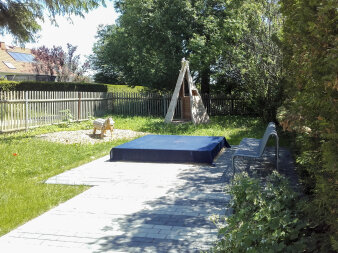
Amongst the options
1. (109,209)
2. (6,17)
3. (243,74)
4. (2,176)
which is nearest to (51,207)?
(109,209)

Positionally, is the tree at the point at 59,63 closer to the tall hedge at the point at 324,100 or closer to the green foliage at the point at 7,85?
the green foliage at the point at 7,85

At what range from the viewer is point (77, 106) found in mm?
17969

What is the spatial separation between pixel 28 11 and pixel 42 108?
424 cm

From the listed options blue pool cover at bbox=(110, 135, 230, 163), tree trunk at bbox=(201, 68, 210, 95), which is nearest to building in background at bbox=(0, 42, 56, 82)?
tree trunk at bbox=(201, 68, 210, 95)

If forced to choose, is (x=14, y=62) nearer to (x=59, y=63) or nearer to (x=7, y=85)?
(x=59, y=63)

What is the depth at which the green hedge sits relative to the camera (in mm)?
21739

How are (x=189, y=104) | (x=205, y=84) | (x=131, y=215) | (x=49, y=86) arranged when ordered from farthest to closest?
(x=49, y=86)
(x=205, y=84)
(x=189, y=104)
(x=131, y=215)

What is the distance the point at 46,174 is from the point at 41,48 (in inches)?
1310

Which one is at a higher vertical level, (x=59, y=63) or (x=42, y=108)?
(x=59, y=63)

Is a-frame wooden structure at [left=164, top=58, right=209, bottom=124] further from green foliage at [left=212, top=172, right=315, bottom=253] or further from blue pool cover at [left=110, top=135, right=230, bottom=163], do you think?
green foliage at [left=212, top=172, right=315, bottom=253]

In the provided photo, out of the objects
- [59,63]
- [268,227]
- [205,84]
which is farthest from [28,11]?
[59,63]

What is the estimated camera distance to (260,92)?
15422mm

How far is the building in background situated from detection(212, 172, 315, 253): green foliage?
3645 centimetres

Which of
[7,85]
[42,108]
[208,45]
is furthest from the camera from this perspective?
[7,85]
